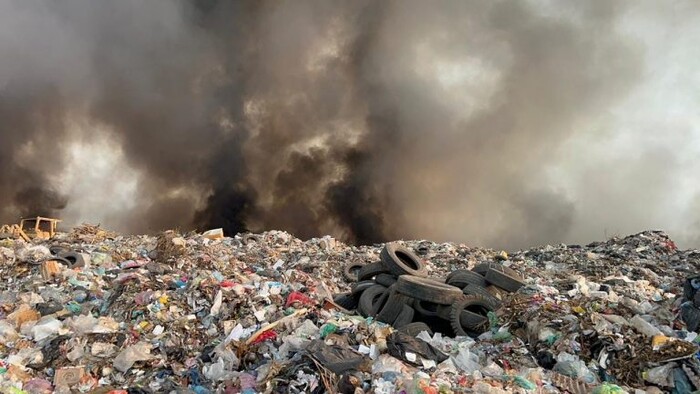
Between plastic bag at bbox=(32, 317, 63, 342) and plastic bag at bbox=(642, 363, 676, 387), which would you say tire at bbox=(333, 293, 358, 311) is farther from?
plastic bag at bbox=(642, 363, 676, 387)

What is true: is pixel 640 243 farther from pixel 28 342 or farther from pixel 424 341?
pixel 28 342

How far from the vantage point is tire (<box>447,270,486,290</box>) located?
27.4 ft

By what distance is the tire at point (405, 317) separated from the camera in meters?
7.15

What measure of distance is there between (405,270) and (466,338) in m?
2.40

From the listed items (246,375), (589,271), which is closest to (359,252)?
(589,271)

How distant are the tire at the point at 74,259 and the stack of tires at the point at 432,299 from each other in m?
5.54

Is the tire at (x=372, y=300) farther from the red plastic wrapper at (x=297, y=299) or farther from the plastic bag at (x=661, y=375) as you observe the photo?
the plastic bag at (x=661, y=375)

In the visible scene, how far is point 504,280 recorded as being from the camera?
818 cm

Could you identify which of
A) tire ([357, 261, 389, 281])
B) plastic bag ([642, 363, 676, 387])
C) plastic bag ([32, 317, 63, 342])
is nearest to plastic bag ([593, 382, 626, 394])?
plastic bag ([642, 363, 676, 387])

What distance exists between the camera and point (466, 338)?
6.46 meters

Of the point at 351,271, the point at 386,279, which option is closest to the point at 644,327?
the point at 386,279

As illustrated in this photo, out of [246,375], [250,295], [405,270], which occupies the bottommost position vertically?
[246,375]

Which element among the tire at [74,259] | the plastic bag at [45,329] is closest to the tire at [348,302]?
the plastic bag at [45,329]

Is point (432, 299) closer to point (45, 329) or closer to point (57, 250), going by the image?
point (45, 329)
